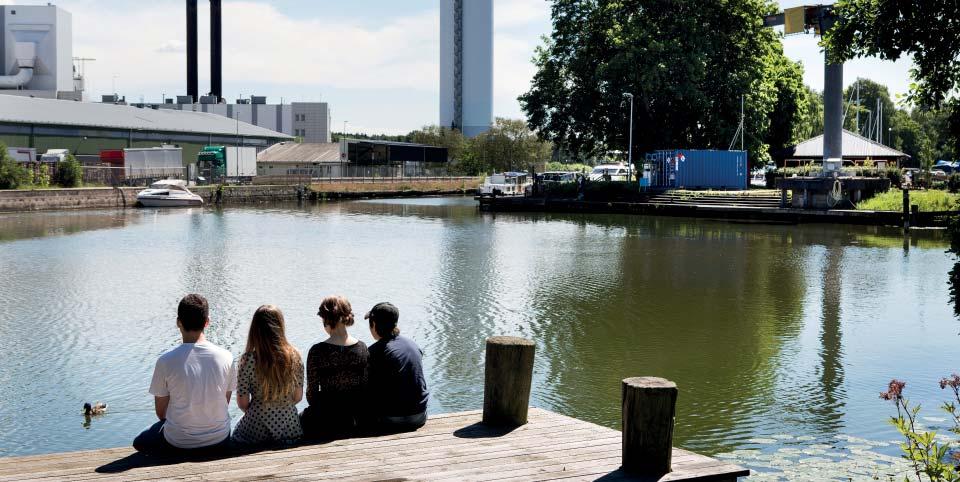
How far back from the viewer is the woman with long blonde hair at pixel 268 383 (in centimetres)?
721

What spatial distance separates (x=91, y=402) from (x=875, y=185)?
44.1m

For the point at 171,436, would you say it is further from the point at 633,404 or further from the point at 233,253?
the point at 233,253

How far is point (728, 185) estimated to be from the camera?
60.2m

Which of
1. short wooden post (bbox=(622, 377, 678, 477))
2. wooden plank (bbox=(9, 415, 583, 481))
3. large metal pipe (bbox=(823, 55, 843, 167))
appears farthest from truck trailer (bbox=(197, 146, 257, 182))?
short wooden post (bbox=(622, 377, 678, 477))

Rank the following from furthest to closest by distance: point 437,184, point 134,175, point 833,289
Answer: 1. point 437,184
2. point 134,175
3. point 833,289

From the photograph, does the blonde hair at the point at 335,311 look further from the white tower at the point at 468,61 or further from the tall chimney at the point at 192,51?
the white tower at the point at 468,61

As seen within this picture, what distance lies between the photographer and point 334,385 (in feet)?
26.5

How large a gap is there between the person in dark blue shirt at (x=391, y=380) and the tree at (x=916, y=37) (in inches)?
211

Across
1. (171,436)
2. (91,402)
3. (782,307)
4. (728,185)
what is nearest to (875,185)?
(728,185)

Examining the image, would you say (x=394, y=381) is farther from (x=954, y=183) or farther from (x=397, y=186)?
(x=397, y=186)

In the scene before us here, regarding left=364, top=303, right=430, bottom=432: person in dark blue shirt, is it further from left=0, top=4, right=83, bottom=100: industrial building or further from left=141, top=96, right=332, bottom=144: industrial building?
left=141, top=96, right=332, bottom=144: industrial building

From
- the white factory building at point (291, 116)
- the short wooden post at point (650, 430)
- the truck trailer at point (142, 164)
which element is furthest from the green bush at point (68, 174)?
the white factory building at point (291, 116)

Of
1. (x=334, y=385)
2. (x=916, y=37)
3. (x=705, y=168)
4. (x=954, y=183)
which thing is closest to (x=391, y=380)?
(x=334, y=385)

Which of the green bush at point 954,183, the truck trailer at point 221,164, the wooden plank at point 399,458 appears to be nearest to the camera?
the wooden plank at point 399,458
